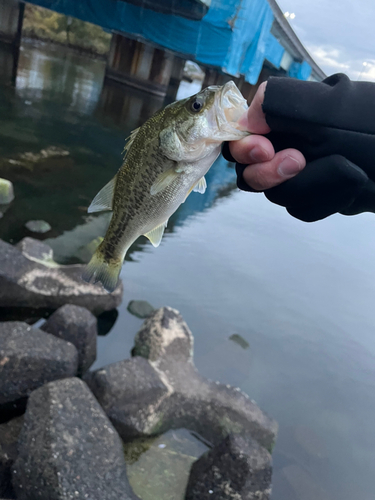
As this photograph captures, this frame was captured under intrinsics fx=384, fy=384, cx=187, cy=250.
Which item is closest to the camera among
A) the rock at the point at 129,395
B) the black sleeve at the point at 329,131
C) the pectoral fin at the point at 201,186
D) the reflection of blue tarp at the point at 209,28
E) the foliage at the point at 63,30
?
the black sleeve at the point at 329,131

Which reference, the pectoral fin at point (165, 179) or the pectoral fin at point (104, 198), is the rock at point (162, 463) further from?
the pectoral fin at point (165, 179)

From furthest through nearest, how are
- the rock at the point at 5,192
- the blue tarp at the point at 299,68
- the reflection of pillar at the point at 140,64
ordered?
the blue tarp at the point at 299,68 < the reflection of pillar at the point at 140,64 < the rock at the point at 5,192

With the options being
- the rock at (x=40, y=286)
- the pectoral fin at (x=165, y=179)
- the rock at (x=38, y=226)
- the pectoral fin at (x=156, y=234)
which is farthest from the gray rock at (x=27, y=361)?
the rock at (x=38, y=226)

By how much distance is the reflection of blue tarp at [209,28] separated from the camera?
14.7 metres

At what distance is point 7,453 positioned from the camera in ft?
9.98

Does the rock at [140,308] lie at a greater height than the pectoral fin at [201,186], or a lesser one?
lesser

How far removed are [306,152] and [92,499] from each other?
103 inches

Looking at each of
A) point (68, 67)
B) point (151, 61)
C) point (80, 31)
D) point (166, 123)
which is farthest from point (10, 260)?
point (80, 31)

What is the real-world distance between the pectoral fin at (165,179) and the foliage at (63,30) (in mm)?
36411

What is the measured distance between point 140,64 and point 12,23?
7502 millimetres

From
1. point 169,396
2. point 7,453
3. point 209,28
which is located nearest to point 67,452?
point 7,453

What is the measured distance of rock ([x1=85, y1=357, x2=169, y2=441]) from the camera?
3.85 m

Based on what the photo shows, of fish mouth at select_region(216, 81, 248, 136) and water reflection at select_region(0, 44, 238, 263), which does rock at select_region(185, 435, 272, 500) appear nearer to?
fish mouth at select_region(216, 81, 248, 136)

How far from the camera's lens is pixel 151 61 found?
74.7ft
